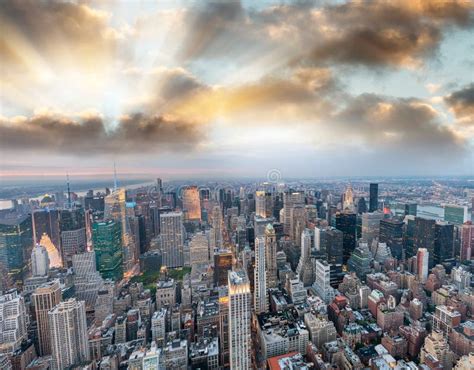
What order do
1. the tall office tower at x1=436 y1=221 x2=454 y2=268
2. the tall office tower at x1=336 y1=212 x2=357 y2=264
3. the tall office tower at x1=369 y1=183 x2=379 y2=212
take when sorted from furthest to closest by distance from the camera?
the tall office tower at x1=369 y1=183 x2=379 y2=212 → the tall office tower at x1=336 y1=212 x2=357 y2=264 → the tall office tower at x1=436 y1=221 x2=454 y2=268

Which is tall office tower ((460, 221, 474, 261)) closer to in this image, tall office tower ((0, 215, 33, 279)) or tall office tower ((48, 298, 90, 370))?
tall office tower ((48, 298, 90, 370))

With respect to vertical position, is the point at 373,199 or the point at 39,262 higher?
the point at 373,199

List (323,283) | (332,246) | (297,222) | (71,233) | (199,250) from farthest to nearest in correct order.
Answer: (297,222) < (199,250) < (71,233) < (332,246) < (323,283)

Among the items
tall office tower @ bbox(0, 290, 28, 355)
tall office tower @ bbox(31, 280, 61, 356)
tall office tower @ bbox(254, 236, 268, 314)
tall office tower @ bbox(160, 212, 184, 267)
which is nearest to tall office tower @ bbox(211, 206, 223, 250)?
tall office tower @ bbox(160, 212, 184, 267)

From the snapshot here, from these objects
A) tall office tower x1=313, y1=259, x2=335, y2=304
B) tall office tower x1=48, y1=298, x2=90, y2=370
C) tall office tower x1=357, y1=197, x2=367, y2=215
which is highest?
tall office tower x1=357, y1=197, x2=367, y2=215

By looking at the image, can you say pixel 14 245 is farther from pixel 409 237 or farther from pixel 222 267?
pixel 409 237

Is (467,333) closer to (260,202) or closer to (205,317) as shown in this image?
(205,317)

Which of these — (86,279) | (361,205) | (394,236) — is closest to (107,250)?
(86,279)
